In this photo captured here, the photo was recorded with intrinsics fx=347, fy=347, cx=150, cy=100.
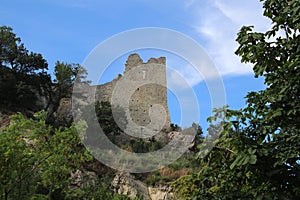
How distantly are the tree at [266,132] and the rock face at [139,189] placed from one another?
1041cm

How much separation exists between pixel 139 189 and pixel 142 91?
49.5ft

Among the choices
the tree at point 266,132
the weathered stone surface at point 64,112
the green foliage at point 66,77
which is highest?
the green foliage at point 66,77

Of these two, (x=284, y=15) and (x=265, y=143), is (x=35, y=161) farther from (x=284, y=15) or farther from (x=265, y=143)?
(x=284, y=15)

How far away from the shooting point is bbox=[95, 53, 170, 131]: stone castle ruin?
26.3 m

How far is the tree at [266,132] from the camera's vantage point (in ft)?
8.66

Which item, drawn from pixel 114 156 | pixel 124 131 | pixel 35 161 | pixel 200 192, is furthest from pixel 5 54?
pixel 200 192

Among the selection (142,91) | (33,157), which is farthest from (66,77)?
(33,157)

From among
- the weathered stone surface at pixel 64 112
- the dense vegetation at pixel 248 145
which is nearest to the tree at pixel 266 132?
the dense vegetation at pixel 248 145

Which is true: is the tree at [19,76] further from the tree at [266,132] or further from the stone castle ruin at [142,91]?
the tree at [266,132]

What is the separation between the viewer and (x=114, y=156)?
1736 cm

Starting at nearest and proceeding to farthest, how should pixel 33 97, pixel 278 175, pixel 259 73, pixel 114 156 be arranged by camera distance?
pixel 278 175 < pixel 259 73 < pixel 114 156 < pixel 33 97

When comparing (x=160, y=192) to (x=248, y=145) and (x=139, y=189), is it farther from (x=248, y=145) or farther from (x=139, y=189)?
(x=248, y=145)

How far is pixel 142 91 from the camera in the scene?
2822cm

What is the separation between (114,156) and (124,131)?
228 inches
